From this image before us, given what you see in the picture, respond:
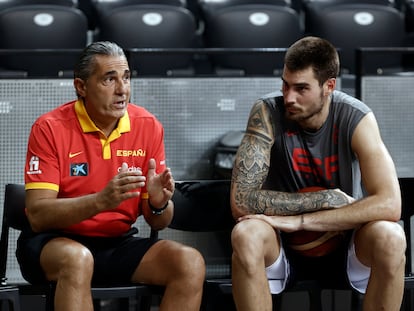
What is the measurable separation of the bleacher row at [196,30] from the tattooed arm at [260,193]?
4.96ft

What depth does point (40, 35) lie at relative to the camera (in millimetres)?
5027

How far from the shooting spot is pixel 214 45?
5.29 m

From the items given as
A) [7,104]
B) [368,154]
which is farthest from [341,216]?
[7,104]

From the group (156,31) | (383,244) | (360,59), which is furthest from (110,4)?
(383,244)

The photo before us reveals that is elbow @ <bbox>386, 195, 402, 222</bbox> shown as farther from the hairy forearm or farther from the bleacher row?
the bleacher row

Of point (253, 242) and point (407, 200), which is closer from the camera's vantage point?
point (253, 242)

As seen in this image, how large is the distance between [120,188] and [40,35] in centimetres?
228

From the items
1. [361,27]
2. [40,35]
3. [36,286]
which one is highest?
[361,27]

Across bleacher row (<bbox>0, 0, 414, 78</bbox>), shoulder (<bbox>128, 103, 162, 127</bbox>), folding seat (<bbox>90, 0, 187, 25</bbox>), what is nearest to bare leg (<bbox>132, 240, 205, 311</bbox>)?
shoulder (<bbox>128, 103, 162, 127</bbox>)

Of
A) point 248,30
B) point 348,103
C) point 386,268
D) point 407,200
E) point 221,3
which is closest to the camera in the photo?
point 386,268

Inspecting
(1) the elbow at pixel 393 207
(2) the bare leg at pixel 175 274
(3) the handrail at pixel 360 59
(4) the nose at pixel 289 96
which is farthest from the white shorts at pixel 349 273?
(3) the handrail at pixel 360 59

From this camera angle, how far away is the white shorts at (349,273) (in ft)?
10.9

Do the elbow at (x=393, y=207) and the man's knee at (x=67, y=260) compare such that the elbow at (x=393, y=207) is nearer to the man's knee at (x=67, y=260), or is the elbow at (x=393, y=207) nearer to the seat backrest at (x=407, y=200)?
the seat backrest at (x=407, y=200)

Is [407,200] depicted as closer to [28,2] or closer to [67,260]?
[67,260]
